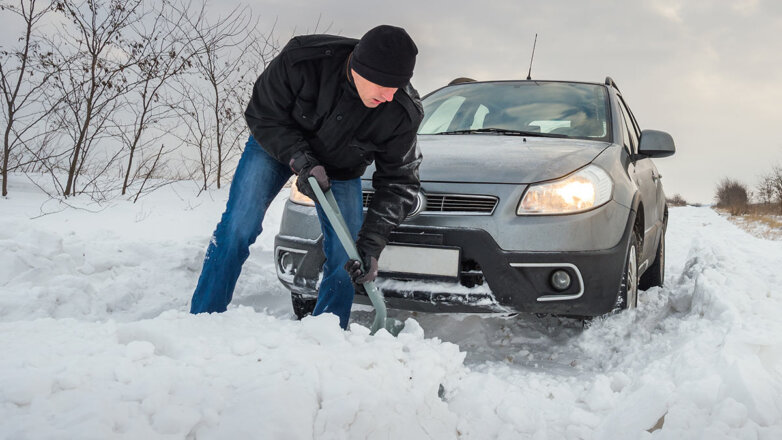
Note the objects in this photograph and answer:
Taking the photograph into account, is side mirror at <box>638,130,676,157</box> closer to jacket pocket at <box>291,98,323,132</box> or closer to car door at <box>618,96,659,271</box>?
car door at <box>618,96,659,271</box>

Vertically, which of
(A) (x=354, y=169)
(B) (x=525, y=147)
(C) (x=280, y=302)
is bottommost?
(C) (x=280, y=302)

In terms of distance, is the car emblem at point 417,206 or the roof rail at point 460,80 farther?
the roof rail at point 460,80

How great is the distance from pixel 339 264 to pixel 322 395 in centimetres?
114

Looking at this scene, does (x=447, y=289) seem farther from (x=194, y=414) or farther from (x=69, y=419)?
Result: (x=69, y=419)

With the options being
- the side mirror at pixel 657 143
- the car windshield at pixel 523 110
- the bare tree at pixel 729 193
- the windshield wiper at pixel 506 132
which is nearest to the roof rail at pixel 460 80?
the car windshield at pixel 523 110

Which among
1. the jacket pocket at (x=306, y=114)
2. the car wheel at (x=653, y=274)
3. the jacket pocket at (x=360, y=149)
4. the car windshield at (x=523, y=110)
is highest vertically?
the car windshield at (x=523, y=110)

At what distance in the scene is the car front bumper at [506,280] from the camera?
253 cm

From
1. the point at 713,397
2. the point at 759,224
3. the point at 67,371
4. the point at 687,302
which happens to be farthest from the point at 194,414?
the point at 759,224

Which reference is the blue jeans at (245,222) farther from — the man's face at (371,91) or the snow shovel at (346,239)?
the man's face at (371,91)

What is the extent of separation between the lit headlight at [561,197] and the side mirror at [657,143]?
3.33 feet

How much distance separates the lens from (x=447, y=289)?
102 inches

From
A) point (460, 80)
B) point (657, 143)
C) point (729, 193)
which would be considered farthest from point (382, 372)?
point (729, 193)

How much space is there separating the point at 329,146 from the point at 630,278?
1797 mm

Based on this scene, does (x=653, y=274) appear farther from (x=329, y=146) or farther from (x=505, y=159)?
(x=329, y=146)
